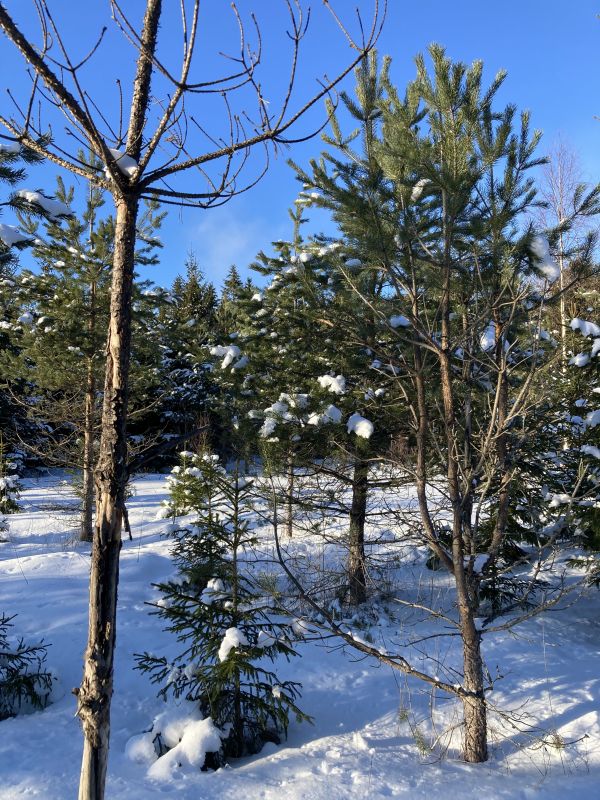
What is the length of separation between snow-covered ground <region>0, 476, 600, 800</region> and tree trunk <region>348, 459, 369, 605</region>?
56 centimetres

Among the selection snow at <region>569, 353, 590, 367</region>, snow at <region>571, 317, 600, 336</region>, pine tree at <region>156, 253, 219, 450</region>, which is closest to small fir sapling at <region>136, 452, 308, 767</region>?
snow at <region>571, 317, 600, 336</region>

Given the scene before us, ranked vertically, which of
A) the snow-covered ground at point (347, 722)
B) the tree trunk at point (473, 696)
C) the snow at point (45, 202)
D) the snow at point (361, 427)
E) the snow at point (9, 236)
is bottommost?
the snow-covered ground at point (347, 722)

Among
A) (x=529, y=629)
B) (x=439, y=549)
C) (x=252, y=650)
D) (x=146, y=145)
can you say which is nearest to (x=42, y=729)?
(x=252, y=650)

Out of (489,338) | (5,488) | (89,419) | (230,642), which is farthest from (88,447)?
(489,338)

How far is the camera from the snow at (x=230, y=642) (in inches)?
178

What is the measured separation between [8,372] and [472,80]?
42.8 feet

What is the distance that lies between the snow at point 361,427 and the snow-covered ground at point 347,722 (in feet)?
9.02

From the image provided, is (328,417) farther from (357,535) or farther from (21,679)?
(21,679)

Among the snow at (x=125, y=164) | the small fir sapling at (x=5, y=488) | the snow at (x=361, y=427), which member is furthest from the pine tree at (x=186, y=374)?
the snow at (x=125, y=164)

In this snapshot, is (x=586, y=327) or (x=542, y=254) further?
(x=586, y=327)

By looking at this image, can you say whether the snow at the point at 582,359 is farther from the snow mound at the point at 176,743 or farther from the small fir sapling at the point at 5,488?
the small fir sapling at the point at 5,488

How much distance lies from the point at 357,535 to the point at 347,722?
11.5 feet

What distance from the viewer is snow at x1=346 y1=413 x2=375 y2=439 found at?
7060mm

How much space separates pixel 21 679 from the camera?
5.68 meters
